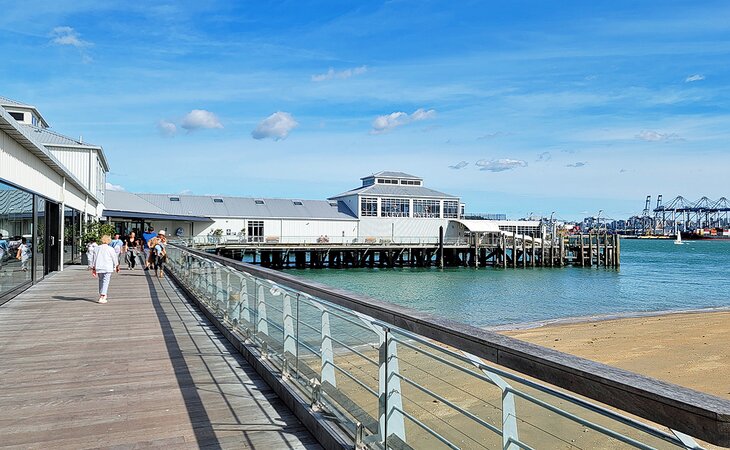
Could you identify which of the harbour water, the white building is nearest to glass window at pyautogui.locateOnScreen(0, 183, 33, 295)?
the harbour water

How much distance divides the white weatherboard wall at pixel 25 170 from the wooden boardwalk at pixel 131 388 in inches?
122

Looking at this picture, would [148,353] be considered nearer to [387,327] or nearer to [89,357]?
[89,357]

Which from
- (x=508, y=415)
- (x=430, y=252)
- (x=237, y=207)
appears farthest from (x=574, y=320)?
(x=237, y=207)

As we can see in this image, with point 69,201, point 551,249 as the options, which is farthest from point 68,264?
point 551,249

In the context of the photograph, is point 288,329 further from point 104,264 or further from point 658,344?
point 658,344

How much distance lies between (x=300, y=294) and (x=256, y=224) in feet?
170

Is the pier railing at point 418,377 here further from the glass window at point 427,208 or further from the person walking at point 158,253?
the glass window at point 427,208

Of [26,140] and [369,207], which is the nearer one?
[26,140]

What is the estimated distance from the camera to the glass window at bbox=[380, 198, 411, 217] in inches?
2352

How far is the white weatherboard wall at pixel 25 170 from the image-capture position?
34.9ft

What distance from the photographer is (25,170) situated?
495 inches

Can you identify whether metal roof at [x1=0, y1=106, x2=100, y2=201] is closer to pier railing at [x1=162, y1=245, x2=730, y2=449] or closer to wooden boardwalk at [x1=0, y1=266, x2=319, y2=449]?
wooden boardwalk at [x1=0, y1=266, x2=319, y2=449]

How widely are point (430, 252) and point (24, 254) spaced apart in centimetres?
4777

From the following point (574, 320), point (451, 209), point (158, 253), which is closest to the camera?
point (158, 253)
